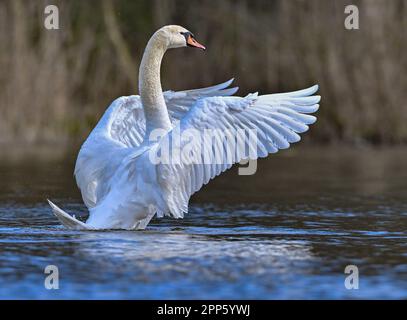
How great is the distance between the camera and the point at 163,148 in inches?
340

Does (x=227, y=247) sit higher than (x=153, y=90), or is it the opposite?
(x=153, y=90)

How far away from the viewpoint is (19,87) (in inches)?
856

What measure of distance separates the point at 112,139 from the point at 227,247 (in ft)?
5.81

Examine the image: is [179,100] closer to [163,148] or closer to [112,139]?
[112,139]

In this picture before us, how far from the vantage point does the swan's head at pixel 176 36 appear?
9898 millimetres

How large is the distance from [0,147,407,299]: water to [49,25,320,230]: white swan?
9.9 inches

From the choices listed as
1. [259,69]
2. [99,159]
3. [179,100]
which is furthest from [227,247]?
[259,69]

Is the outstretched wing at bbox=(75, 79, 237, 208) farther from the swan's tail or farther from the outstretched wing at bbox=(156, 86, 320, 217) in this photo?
the outstretched wing at bbox=(156, 86, 320, 217)

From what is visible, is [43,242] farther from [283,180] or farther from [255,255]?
[283,180]

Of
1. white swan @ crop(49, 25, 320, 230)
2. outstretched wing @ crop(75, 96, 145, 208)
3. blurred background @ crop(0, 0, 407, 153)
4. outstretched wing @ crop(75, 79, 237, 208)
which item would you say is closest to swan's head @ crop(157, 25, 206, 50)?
white swan @ crop(49, 25, 320, 230)

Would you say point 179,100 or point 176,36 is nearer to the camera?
point 176,36

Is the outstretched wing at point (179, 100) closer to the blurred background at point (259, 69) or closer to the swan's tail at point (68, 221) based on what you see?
the swan's tail at point (68, 221)

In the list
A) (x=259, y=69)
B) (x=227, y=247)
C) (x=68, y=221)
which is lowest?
(x=227, y=247)

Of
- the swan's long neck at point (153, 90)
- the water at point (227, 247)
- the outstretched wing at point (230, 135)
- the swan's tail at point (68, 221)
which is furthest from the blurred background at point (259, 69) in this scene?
the outstretched wing at point (230, 135)
